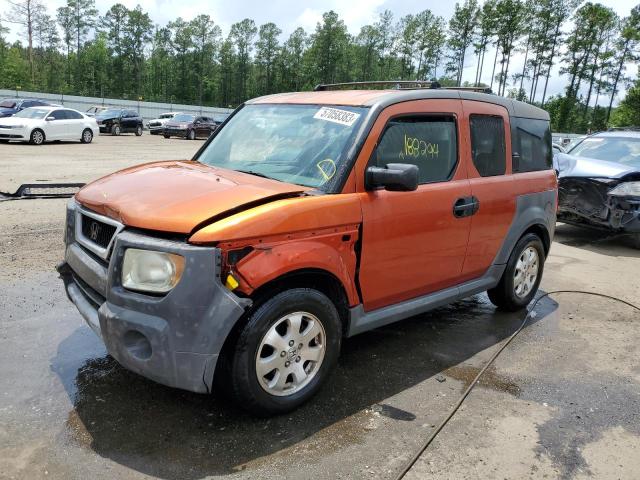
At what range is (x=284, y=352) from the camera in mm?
3090

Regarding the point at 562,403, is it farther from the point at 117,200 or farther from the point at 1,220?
the point at 1,220

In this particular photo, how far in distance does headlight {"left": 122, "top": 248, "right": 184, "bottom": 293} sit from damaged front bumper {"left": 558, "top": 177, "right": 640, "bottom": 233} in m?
7.82

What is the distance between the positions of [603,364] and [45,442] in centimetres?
401

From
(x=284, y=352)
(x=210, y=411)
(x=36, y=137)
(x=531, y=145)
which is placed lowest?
(x=210, y=411)

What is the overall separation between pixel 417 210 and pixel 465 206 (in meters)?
0.60

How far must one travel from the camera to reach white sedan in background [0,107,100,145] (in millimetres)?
20125

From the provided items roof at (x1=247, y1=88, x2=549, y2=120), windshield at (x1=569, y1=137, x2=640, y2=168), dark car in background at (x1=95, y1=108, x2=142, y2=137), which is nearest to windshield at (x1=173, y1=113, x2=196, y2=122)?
dark car in background at (x1=95, y1=108, x2=142, y2=137)

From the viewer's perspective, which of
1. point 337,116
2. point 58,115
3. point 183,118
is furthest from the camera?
point 183,118

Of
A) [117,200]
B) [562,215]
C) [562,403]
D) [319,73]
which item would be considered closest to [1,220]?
[117,200]

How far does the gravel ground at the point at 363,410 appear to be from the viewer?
9.18 feet

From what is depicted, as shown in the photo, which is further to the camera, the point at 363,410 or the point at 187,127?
the point at 187,127

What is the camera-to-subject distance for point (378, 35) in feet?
321

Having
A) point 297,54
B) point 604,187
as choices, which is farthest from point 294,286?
point 297,54

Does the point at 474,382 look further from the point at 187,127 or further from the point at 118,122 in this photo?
the point at 118,122
